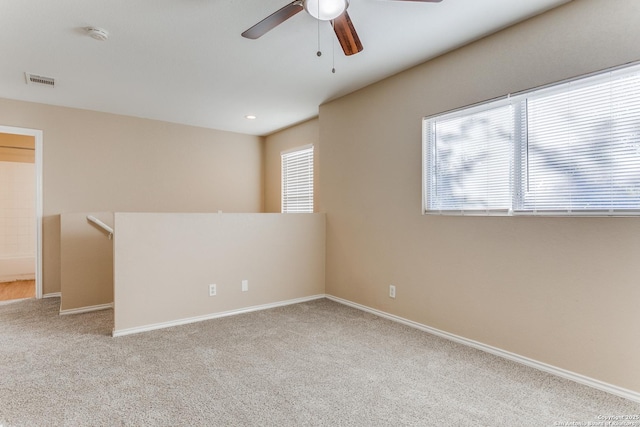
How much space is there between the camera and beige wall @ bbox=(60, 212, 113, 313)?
3.96 m

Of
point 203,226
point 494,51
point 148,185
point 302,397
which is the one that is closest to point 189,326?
point 203,226

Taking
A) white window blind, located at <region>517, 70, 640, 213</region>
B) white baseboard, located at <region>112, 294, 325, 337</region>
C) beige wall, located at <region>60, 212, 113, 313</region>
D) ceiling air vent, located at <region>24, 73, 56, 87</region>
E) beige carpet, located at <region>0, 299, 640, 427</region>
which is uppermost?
ceiling air vent, located at <region>24, 73, 56, 87</region>

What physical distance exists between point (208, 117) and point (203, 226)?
212 cm

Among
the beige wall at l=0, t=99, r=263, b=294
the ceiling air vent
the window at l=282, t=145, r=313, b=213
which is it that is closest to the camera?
the ceiling air vent

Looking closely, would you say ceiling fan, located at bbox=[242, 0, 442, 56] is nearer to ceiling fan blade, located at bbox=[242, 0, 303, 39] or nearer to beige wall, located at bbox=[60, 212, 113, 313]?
ceiling fan blade, located at bbox=[242, 0, 303, 39]

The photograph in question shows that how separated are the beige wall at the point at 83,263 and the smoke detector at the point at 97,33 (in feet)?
7.56

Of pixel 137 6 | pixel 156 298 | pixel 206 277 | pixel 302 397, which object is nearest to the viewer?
pixel 302 397

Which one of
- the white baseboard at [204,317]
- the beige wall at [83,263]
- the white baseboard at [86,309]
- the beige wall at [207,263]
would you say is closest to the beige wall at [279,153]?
the beige wall at [207,263]

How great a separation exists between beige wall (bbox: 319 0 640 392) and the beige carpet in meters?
0.27

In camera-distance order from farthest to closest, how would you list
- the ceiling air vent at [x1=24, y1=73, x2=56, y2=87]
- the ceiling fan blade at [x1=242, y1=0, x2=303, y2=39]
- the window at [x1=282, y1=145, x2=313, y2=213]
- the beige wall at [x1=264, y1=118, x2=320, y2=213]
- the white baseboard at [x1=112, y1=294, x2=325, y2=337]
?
the window at [x1=282, y1=145, x2=313, y2=213] → the beige wall at [x1=264, y1=118, x2=320, y2=213] → the ceiling air vent at [x1=24, y1=73, x2=56, y2=87] → the white baseboard at [x1=112, y1=294, x2=325, y2=337] → the ceiling fan blade at [x1=242, y1=0, x2=303, y2=39]

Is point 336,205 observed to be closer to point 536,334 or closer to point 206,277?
point 206,277

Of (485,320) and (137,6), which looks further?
(485,320)

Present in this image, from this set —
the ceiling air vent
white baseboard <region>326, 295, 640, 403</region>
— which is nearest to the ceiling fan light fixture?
white baseboard <region>326, 295, 640, 403</region>

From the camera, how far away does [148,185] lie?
5.17 meters
